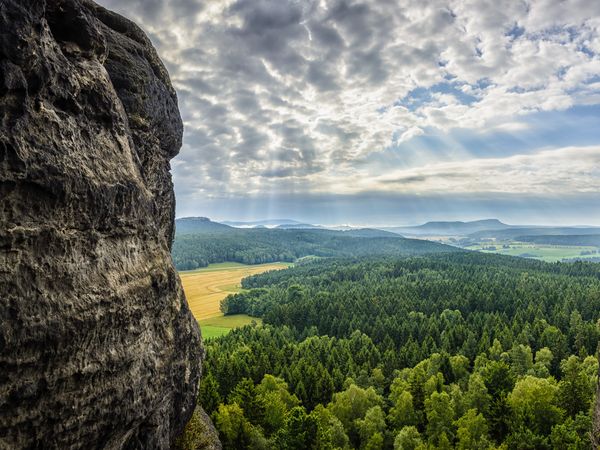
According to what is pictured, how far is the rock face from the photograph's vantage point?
1130 centimetres

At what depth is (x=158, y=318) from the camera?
18000 millimetres

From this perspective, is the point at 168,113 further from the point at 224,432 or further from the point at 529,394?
the point at 529,394

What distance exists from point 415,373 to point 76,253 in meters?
51.6

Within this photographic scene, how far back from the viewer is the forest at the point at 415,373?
39.9m

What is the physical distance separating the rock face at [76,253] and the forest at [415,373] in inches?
584

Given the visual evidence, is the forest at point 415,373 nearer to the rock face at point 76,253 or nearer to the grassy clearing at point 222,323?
the grassy clearing at point 222,323

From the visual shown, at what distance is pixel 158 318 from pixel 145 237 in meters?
3.85

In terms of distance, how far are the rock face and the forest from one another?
584 inches

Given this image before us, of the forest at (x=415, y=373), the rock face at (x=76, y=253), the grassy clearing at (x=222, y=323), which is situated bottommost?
the grassy clearing at (x=222, y=323)

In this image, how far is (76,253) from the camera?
43.8ft

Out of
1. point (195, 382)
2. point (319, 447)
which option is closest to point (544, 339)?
point (319, 447)

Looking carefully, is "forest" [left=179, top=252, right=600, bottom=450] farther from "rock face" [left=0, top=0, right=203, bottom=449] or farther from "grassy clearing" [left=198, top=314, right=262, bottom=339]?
"rock face" [left=0, top=0, right=203, bottom=449]

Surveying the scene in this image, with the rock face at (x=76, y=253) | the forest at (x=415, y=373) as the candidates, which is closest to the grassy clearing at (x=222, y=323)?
the forest at (x=415, y=373)

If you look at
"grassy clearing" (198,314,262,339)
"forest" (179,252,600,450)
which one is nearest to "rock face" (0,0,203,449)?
"forest" (179,252,600,450)
